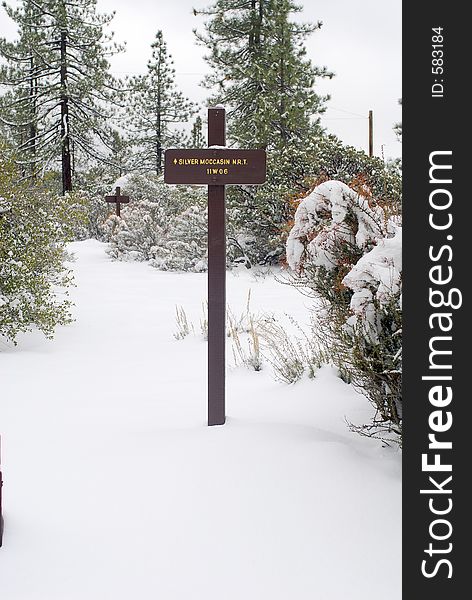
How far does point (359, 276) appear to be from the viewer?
3.74 m

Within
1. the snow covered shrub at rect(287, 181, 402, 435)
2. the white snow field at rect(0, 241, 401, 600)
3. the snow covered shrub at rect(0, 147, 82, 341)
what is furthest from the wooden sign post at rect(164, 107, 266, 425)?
the snow covered shrub at rect(0, 147, 82, 341)

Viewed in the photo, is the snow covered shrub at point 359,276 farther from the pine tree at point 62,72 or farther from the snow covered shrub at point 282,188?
the pine tree at point 62,72

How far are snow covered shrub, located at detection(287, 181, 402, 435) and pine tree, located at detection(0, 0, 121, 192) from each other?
21.0 metres

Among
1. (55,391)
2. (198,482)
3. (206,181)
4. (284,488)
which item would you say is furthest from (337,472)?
(55,391)

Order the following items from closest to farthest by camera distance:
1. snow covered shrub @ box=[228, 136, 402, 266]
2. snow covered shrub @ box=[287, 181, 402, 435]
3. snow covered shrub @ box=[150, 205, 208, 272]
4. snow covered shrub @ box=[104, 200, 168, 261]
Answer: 1. snow covered shrub @ box=[287, 181, 402, 435]
2. snow covered shrub @ box=[228, 136, 402, 266]
3. snow covered shrub @ box=[150, 205, 208, 272]
4. snow covered shrub @ box=[104, 200, 168, 261]

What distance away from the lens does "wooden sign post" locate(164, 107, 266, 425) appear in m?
4.80

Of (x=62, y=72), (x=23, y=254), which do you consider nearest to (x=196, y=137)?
(x=62, y=72)

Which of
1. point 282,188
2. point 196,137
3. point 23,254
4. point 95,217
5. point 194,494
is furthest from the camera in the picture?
point 196,137

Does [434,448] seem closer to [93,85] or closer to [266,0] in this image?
[266,0]

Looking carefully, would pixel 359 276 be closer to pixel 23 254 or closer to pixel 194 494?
pixel 194 494

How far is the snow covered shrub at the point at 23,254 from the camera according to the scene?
7.98 m

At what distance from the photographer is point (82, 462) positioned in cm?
430

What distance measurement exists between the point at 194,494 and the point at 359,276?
1419 mm

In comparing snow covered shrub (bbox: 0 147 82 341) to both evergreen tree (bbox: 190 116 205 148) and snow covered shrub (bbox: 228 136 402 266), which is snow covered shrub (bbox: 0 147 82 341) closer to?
snow covered shrub (bbox: 228 136 402 266)
